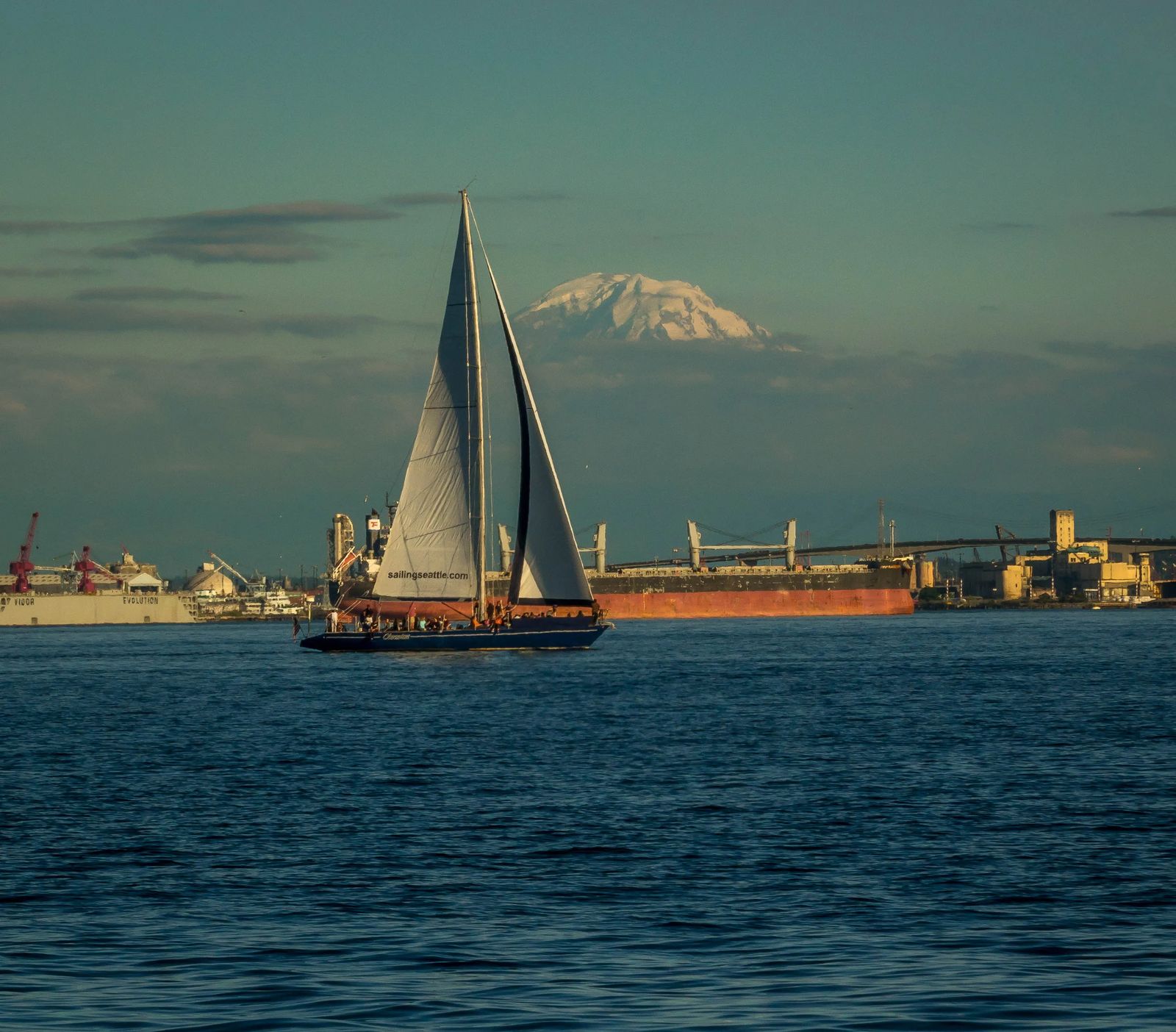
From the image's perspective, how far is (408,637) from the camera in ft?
251

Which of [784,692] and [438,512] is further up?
[438,512]

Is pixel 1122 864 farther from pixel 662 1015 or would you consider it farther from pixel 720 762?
pixel 720 762

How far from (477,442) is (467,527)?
4052 mm

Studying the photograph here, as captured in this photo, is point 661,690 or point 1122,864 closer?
point 1122,864

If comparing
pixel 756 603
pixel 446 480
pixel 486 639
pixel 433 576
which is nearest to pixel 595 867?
pixel 486 639

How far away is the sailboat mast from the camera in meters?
75.4

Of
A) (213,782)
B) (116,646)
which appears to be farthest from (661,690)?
(116,646)

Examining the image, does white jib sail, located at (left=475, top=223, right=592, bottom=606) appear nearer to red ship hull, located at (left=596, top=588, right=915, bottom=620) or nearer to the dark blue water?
the dark blue water

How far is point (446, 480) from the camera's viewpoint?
75.9 metres

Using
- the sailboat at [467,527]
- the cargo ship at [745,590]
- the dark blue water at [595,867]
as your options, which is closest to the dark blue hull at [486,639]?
the sailboat at [467,527]

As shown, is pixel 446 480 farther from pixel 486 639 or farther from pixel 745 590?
pixel 745 590

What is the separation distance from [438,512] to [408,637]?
603cm

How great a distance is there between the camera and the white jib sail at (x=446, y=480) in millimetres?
75688

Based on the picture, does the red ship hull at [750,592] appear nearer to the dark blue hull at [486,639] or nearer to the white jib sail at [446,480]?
the dark blue hull at [486,639]
